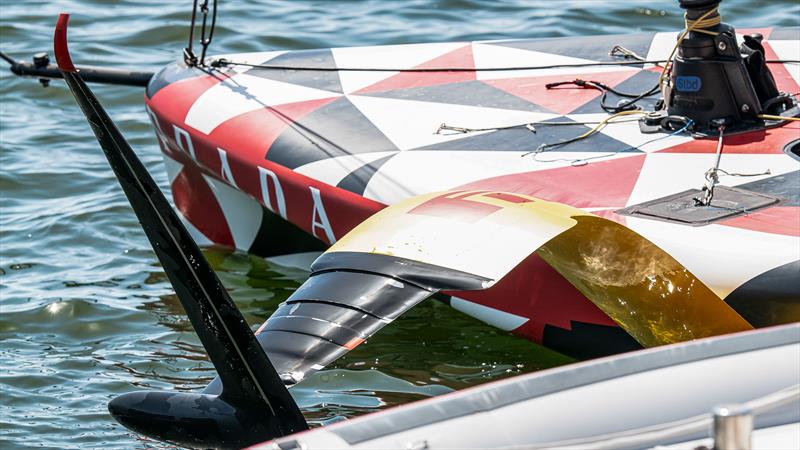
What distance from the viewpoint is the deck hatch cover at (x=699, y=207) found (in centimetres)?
271

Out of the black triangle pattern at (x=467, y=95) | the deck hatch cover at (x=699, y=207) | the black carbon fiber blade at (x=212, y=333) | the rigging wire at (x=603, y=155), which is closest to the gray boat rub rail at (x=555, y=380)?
the black carbon fiber blade at (x=212, y=333)

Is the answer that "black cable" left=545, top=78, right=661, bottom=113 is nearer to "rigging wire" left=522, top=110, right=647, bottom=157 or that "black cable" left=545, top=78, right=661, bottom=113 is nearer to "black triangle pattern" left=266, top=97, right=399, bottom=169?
"rigging wire" left=522, top=110, right=647, bottom=157

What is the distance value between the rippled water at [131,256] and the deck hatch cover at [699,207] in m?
0.65

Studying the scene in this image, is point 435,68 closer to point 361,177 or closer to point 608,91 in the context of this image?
point 608,91

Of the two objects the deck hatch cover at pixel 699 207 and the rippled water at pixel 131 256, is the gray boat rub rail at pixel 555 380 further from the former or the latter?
the rippled water at pixel 131 256

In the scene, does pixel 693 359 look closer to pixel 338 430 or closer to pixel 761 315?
pixel 338 430

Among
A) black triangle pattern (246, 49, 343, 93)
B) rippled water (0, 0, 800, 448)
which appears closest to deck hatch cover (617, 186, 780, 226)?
rippled water (0, 0, 800, 448)

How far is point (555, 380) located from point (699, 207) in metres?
1.29

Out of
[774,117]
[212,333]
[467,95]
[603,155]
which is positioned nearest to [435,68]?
[467,95]

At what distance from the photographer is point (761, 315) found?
8.41 feet

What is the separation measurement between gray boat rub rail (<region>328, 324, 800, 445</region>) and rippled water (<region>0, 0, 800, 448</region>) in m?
1.60

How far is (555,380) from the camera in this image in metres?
1.61

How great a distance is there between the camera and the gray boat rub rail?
60.4 inches

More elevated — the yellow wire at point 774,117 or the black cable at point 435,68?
the yellow wire at point 774,117
